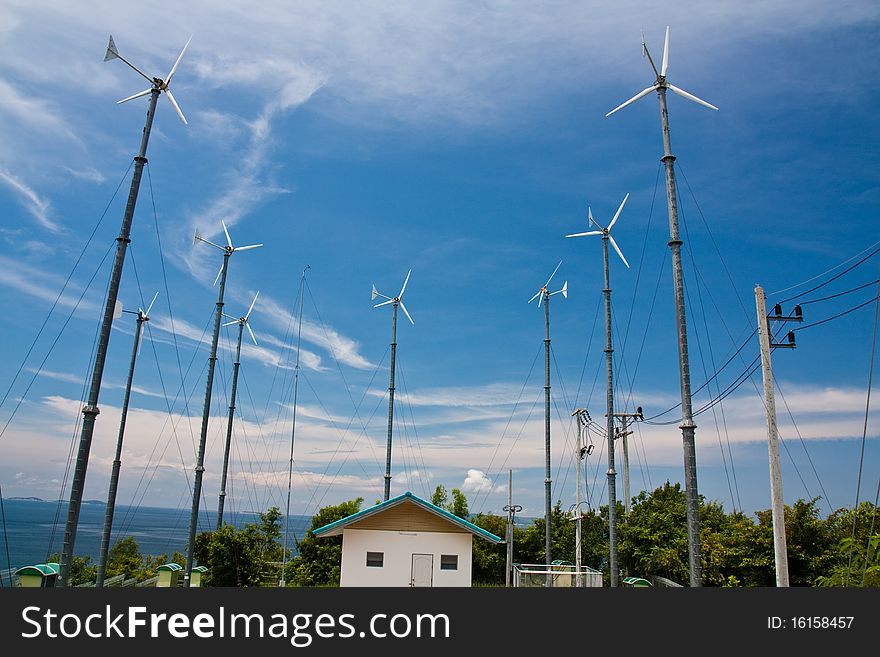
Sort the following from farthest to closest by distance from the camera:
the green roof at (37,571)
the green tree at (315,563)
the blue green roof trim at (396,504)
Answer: the green tree at (315,563), the blue green roof trim at (396,504), the green roof at (37,571)

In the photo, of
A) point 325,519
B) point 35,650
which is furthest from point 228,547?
point 35,650

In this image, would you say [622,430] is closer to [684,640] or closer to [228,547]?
[228,547]

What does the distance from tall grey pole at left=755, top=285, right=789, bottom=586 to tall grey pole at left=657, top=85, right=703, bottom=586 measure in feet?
7.45

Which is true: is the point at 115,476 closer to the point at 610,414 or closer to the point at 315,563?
the point at 315,563

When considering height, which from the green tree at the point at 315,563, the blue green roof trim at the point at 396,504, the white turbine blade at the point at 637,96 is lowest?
the green tree at the point at 315,563

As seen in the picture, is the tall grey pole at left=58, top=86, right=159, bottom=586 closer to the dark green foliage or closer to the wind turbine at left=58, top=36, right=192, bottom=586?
the wind turbine at left=58, top=36, right=192, bottom=586

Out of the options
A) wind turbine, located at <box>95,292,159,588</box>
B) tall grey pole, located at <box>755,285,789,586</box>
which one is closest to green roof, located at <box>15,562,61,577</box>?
wind turbine, located at <box>95,292,159,588</box>

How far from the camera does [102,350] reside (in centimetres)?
1917

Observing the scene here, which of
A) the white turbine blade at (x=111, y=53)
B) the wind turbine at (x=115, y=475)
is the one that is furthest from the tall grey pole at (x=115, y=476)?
the white turbine blade at (x=111, y=53)

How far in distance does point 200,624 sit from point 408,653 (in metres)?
3.77

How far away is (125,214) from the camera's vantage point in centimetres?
2048

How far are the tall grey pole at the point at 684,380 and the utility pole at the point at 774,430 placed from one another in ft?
7.49

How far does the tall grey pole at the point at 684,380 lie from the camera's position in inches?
678

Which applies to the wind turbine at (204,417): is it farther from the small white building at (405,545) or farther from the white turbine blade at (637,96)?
the white turbine blade at (637,96)
